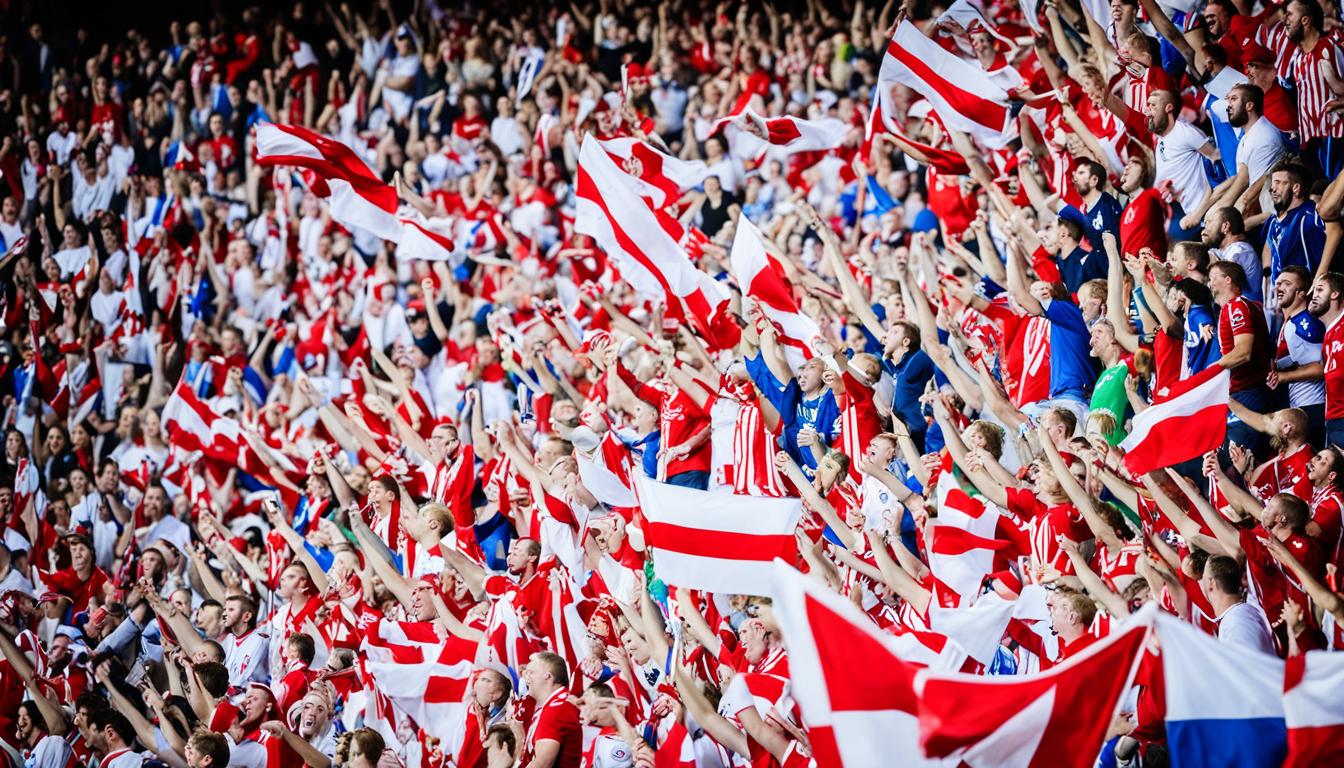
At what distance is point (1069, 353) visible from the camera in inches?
336

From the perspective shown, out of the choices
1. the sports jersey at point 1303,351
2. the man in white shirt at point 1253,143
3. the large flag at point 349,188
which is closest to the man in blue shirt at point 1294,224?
the sports jersey at point 1303,351

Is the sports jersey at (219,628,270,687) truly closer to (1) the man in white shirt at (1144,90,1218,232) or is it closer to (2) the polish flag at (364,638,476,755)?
Answer: (2) the polish flag at (364,638,476,755)

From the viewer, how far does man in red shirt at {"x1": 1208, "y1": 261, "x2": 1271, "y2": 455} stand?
24.3ft

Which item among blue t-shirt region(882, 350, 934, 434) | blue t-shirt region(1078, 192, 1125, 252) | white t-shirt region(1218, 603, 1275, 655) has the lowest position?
blue t-shirt region(882, 350, 934, 434)

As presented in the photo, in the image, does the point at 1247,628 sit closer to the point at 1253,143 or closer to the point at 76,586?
the point at 1253,143

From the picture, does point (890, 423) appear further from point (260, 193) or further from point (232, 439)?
point (260, 193)

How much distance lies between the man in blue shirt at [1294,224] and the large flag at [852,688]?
12.2ft

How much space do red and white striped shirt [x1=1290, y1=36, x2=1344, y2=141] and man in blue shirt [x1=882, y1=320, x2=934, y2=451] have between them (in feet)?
7.58

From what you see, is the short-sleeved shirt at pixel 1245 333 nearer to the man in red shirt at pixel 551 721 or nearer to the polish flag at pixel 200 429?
the man in red shirt at pixel 551 721

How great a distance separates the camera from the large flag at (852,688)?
511 centimetres

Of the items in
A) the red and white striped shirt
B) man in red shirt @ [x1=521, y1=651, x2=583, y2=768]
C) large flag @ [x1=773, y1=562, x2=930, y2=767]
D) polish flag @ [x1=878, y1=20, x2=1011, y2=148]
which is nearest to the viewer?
large flag @ [x1=773, y1=562, x2=930, y2=767]

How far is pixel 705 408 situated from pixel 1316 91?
372 cm

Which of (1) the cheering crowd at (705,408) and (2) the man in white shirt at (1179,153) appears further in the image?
(2) the man in white shirt at (1179,153)

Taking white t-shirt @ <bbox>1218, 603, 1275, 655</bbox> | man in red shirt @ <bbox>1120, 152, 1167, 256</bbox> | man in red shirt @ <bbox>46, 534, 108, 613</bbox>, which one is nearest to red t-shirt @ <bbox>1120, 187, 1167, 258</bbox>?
man in red shirt @ <bbox>1120, 152, 1167, 256</bbox>
